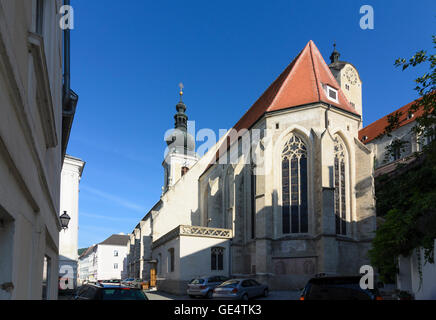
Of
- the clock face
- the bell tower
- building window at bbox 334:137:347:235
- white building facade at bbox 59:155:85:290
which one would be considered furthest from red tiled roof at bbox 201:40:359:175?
the bell tower

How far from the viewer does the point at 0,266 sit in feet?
11.0

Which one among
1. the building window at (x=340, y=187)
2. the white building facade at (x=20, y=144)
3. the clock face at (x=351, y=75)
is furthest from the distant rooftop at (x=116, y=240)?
the white building facade at (x=20, y=144)

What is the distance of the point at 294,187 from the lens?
25.8 meters

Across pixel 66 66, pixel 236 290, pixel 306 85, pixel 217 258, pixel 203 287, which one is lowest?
pixel 203 287

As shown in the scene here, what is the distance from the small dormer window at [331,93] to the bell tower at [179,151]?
3007 cm

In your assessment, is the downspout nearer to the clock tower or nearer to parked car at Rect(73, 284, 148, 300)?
parked car at Rect(73, 284, 148, 300)

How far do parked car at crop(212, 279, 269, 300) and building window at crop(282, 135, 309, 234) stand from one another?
264 inches

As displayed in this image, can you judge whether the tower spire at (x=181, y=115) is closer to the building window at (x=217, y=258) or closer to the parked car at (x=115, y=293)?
the building window at (x=217, y=258)

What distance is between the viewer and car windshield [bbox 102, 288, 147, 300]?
9.02m

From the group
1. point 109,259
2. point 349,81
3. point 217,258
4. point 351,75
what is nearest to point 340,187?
point 217,258

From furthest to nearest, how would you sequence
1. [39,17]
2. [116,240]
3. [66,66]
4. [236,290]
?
[116,240], [236,290], [66,66], [39,17]

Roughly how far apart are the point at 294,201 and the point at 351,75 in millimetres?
32778

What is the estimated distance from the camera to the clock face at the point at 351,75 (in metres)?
51.8

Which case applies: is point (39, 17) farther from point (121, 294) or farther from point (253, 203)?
point (253, 203)
